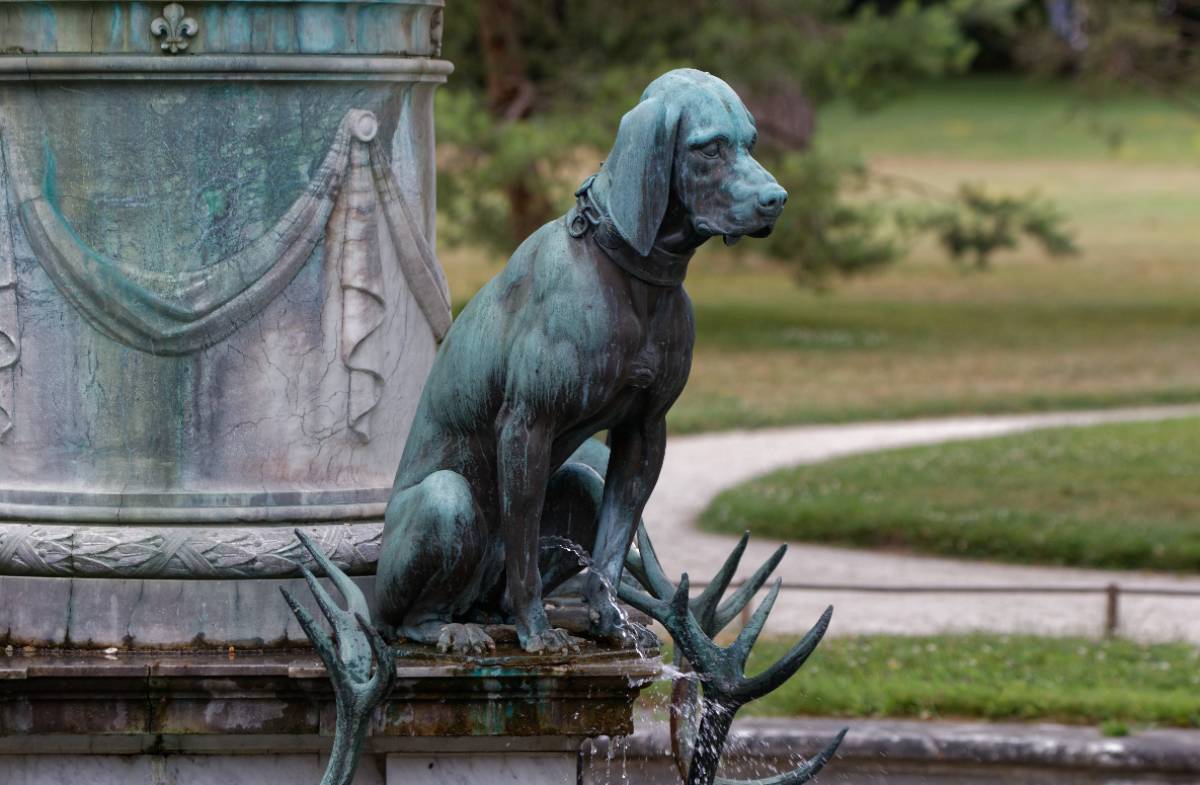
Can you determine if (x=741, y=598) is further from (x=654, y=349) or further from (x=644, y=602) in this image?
(x=654, y=349)

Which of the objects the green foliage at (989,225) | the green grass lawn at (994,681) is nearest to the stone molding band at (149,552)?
the green grass lawn at (994,681)

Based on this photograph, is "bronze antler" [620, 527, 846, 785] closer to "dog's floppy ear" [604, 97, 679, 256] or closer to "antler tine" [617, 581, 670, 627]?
"antler tine" [617, 581, 670, 627]

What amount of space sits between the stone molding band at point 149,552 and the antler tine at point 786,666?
1043 millimetres

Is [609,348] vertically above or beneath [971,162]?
above

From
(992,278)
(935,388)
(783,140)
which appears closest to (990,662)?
(935,388)

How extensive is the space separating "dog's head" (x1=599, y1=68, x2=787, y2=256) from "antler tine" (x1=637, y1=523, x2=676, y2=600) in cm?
78

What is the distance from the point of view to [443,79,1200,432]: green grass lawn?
56.3 feet

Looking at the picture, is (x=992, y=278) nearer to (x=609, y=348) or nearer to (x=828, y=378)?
(x=828, y=378)

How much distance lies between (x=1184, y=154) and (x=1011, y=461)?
121 feet

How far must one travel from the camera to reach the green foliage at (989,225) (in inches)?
816

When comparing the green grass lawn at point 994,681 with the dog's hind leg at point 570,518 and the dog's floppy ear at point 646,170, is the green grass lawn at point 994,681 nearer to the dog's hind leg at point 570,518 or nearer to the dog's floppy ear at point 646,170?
the dog's hind leg at point 570,518

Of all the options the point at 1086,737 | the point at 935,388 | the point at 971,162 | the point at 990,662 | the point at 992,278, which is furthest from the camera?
the point at 971,162

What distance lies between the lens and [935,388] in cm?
1773

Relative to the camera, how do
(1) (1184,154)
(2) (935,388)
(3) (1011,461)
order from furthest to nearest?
(1) (1184,154), (2) (935,388), (3) (1011,461)
